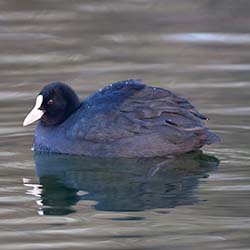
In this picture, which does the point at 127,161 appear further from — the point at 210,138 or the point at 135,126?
the point at 210,138

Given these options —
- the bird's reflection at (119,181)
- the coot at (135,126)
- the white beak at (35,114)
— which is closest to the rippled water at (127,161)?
the bird's reflection at (119,181)

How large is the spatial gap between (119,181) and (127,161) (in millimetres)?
619

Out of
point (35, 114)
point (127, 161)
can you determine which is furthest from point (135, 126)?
point (35, 114)

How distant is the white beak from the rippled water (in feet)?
0.81

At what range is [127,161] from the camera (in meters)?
9.53

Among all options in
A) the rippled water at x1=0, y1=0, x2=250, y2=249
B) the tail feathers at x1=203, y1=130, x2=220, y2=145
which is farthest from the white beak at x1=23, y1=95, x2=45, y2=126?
the tail feathers at x1=203, y1=130, x2=220, y2=145

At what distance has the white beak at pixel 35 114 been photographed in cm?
989

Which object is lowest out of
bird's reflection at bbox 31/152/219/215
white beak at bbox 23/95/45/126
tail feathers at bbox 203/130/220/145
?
bird's reflection at bbox 31/152/219/215

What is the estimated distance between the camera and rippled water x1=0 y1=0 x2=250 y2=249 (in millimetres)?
7543

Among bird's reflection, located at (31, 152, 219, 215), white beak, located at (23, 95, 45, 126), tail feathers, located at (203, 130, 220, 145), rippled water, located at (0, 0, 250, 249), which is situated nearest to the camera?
rippled water, located at (0, 0, 250, 249)

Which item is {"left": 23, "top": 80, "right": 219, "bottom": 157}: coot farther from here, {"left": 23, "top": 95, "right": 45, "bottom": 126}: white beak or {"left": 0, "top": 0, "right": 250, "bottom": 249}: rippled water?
{"left": 23, "top": 95, "right": 45, "bottom": 126}: white beak

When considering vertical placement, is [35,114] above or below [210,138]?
above

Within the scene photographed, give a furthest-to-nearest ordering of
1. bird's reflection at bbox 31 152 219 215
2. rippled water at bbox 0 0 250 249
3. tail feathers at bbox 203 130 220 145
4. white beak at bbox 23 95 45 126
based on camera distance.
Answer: white beak at bbox 23 95 45 126 < tail feathers at bbox 203 130 220 145 < bird's reflection at bbox 31 152 219 215 < rippled water at bbox 0 0 250 249

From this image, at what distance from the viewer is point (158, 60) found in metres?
13.2
